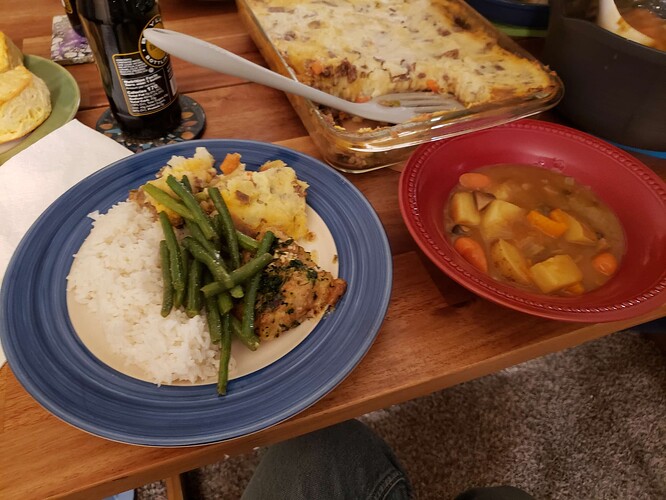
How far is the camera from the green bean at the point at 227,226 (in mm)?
920

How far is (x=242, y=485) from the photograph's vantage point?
68.8 inches

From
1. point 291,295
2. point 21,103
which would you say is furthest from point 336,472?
point 21,103

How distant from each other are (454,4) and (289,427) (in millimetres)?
1382

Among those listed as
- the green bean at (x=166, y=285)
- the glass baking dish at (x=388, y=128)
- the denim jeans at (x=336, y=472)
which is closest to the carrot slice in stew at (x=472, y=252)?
the glass baking dish at (x=388, y=128)

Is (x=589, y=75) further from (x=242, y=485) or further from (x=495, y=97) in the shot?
(x=242, y=485)

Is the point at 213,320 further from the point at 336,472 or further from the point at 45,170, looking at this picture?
the point at 336,472

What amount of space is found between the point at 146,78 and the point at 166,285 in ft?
1.70

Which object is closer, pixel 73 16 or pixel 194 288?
pixel 194 288

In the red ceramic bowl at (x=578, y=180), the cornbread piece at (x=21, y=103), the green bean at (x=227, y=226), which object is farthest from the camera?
the cornbread piece at (x=21, y=103)

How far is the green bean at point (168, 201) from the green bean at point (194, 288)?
0.10 meters

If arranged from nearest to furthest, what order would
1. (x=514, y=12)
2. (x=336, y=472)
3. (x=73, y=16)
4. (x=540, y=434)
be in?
(x=336, y=472) < (x=73, y=16) < (x=514, y=12) < (x=540, y=434)

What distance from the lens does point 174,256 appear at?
0.90 m

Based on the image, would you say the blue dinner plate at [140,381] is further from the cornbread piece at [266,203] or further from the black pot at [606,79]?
the black pot at [606,79]

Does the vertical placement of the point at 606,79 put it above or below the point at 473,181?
above
